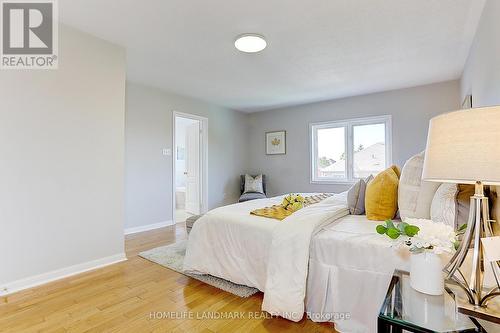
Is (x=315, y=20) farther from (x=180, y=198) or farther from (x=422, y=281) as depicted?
(x=180, y=198)

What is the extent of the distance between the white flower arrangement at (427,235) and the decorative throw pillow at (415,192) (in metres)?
0.69

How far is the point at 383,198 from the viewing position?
6.40ft

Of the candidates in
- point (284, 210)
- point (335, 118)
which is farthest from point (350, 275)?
point (335, 118)

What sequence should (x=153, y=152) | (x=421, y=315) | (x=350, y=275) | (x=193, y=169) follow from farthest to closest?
(x=193, y=169) → (x=153, y=152) → (x=350, y=275) → (x=421, y=315)

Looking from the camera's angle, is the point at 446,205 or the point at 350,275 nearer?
the point at 446,205

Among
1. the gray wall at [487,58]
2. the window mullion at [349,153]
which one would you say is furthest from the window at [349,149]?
the gray wall at [487,58]

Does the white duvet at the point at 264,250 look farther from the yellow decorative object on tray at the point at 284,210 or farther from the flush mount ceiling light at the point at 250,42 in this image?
the flush mount ceiling light at the point at 250,42

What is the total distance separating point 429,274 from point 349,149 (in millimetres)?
4164

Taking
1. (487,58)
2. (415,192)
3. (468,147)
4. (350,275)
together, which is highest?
(487,58)

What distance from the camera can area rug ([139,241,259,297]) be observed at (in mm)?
2166

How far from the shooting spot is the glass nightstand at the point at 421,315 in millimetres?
900

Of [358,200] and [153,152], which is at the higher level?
[153,152]

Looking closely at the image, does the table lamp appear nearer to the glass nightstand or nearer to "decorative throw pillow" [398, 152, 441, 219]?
the glass nightstand

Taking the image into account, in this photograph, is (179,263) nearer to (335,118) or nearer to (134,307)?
(134,307)
